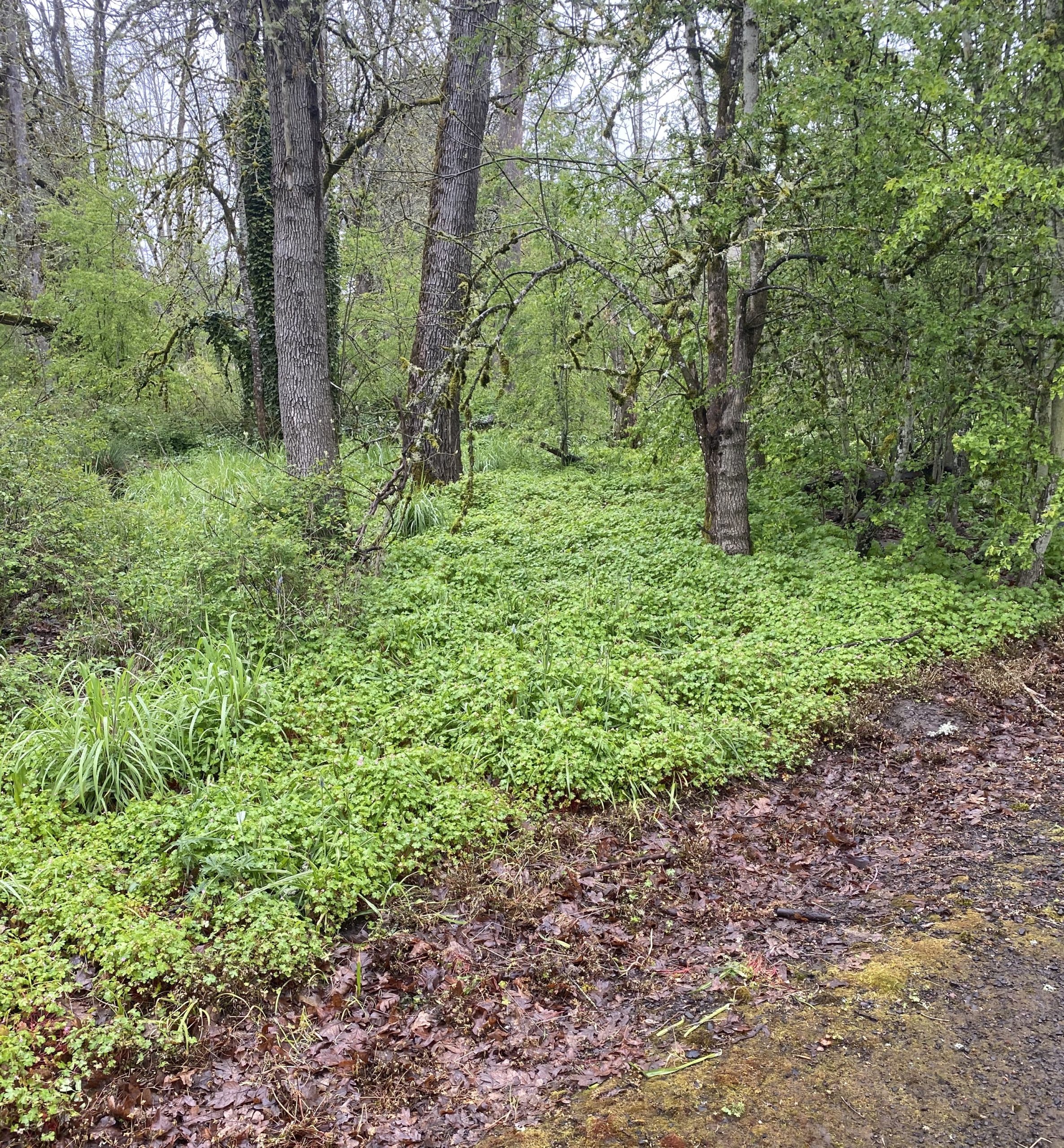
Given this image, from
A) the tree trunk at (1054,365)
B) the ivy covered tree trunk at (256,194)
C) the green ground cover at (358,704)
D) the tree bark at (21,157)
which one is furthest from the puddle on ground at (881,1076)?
the tree bark at (21,157)

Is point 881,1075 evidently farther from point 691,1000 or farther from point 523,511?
point 523,511

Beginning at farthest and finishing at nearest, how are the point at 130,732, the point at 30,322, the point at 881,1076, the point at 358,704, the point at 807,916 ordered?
1. the point at 30,322
2. the point at 358,704
3. the point at 130,732
4. the point at 807,916
5. the point at 881,1076

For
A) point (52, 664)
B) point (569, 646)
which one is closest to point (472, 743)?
point (569, 646)

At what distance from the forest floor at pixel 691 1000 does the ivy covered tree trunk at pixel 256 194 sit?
25.3ft

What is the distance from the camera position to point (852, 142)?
6.46 metres

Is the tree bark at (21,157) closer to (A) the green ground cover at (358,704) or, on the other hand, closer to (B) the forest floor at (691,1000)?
(A) the green ground cover at (358,704)

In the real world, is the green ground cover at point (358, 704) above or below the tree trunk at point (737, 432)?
below

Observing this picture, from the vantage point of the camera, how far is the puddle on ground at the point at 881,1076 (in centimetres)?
251

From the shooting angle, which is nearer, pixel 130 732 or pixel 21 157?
pixel 130 732

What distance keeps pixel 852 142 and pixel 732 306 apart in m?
1.81

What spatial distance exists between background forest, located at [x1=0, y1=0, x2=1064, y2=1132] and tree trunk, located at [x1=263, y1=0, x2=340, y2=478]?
42 millimetres

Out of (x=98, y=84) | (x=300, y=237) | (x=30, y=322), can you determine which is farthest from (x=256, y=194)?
(x=98, y=84)

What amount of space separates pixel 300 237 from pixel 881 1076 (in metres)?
7.46

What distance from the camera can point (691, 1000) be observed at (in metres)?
3.25
